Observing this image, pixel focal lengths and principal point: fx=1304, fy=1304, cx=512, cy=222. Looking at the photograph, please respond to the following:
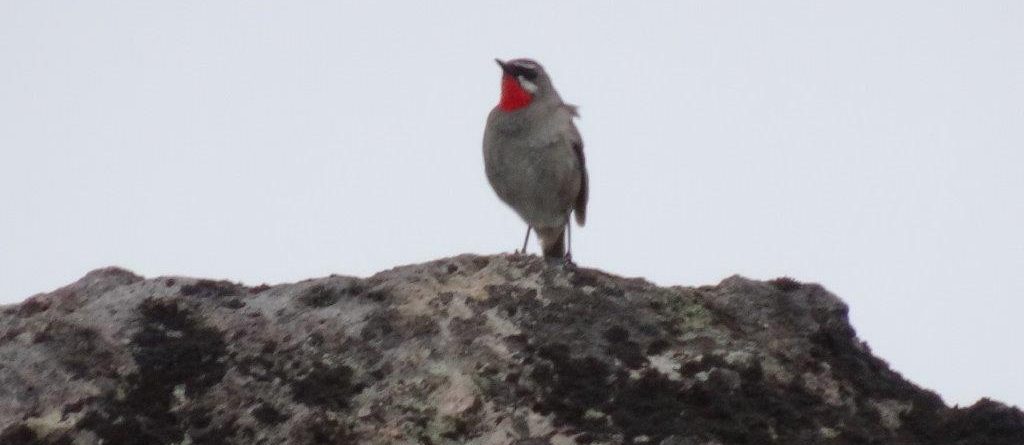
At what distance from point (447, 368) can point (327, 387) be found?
42cm

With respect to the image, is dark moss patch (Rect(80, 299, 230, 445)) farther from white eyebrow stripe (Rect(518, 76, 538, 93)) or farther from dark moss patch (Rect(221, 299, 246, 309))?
white eyebrow stripe (Rect(518, 76, 538, 93))

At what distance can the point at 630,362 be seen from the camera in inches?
187

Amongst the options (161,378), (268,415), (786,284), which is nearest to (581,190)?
(786,284)

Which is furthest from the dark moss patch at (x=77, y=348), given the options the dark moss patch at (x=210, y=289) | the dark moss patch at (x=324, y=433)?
the dark moss patch at (x=324, y=433)

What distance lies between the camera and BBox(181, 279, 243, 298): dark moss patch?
5.02 meters

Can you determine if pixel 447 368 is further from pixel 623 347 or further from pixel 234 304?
pixel 234 304

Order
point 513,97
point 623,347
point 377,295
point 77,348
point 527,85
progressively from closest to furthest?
point 77,348 → point 623,347 → point 377,295 → point 513,97 → point 527,85

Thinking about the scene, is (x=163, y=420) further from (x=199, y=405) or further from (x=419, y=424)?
(x=419, y=424)

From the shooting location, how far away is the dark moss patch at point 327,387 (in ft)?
14.4

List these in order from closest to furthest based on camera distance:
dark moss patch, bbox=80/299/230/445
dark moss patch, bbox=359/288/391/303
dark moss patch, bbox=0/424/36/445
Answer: dark moss patch, bbox=0/424/36/445
dark moss patch, bbox=80/299/230/445
dark moss patch, bbox=359/288/391/303

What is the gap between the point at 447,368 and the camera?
14.9ft

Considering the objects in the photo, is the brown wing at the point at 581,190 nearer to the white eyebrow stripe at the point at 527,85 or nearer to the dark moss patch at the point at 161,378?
the white eyebrow stripe at the point at 527,85

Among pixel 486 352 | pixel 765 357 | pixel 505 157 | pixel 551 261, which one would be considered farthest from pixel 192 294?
pixel 505 157

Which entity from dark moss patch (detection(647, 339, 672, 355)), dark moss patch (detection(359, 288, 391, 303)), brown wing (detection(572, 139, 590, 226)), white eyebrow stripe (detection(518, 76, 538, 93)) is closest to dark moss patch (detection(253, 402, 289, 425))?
dark moss patch (detection(359, 288, 391, 303))
